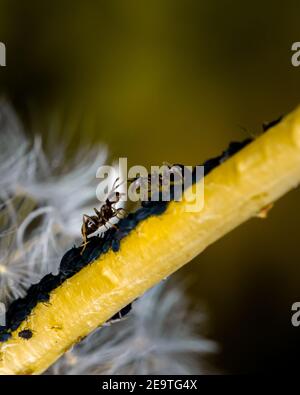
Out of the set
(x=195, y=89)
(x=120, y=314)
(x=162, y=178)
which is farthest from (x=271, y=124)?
Answer: (x=195, y=89)

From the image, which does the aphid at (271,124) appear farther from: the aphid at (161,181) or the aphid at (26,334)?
the aphid at (26,334)

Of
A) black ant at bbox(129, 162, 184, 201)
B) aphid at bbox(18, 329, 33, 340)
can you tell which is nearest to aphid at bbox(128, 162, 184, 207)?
black ant at bbox(129, 162, 184, 201)

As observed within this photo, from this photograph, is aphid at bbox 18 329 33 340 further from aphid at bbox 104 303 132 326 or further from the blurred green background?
the blurred green background

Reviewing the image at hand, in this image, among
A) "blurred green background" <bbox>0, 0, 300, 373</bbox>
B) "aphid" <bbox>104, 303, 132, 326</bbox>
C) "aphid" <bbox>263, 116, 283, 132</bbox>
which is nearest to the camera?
"aphid" <bbox>263, 116, 283, 132</bbox>

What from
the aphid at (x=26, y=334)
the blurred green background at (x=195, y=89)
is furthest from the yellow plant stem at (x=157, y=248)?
the blurred green background at (x=195, y=89)
